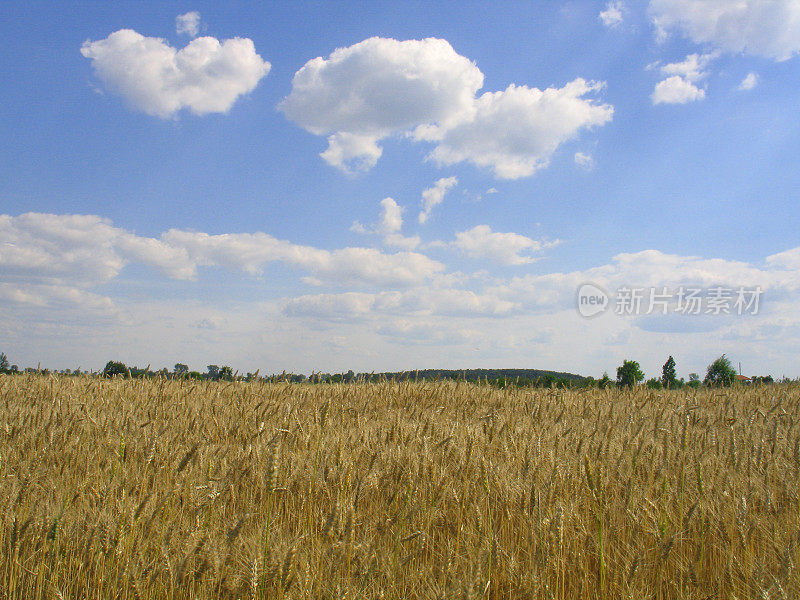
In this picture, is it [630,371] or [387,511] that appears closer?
[387,511]

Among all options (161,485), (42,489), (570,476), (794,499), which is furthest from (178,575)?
(794,499)

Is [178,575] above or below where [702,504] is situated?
below

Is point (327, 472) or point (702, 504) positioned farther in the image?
point (327, 472)

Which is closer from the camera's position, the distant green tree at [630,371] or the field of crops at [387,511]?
the field of crops at [387,511]

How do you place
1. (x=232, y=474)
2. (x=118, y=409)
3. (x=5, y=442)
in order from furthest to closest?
(x=118, y=409) → (x=5, y=442) → (x=232, y=474)

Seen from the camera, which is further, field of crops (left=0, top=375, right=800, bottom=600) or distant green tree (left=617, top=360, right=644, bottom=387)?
distant green tree (left=617, top=360, right=644, bottom=387)

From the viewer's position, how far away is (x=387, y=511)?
302 cm

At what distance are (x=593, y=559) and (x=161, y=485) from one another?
270 centimetres

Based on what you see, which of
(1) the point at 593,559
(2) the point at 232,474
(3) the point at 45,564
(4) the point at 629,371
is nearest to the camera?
(3) the point at 45,564

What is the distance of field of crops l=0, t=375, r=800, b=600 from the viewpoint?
2.28 metres

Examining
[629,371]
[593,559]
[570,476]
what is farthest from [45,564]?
[629,371]

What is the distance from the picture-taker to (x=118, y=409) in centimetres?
568

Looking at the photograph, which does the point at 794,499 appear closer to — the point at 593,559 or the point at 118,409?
the point at 593,559

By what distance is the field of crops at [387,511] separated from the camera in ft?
7.47
